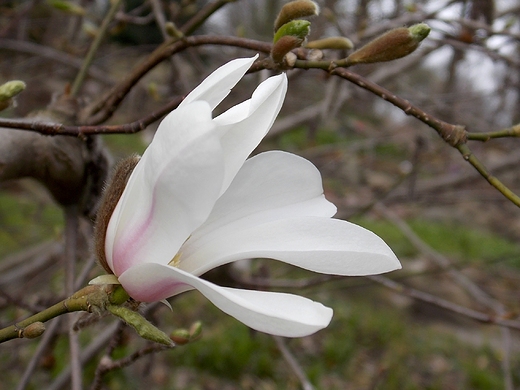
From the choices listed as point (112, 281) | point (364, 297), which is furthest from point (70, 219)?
point (364, 297)

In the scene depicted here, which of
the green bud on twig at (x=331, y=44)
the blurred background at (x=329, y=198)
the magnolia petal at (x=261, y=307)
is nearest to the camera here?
the magnolia petal at (x=261, y=307)

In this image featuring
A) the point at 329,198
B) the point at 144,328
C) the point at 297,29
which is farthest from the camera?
the point at 329,198

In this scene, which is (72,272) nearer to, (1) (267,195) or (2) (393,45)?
(1) (267,195)

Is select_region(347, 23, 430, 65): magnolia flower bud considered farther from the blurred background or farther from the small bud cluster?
the blurred background

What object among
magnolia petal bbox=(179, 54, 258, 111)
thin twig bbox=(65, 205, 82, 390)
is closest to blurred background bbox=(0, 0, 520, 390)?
thin twig bbox=(65, 205, 82, 390)

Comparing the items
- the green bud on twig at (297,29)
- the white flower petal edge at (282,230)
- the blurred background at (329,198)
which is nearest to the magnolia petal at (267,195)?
the white flower petal edge at (282,230)

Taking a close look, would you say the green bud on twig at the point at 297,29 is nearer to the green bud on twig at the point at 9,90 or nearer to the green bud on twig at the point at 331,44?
the green bud on twig at the point at 331,44

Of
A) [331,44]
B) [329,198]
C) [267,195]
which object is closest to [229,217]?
[267,195]
